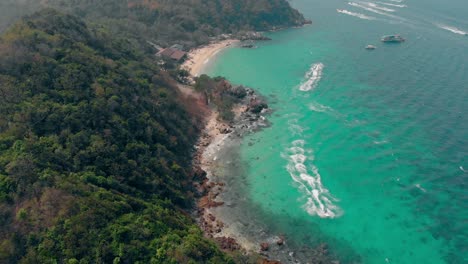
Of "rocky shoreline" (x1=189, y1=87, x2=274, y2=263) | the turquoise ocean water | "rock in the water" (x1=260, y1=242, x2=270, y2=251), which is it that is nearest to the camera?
"rock in the water" (x1=260, y1=242, x2=270, y2=251)

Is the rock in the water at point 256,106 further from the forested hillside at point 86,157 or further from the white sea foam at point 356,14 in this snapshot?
the white sea foam at point 356,14

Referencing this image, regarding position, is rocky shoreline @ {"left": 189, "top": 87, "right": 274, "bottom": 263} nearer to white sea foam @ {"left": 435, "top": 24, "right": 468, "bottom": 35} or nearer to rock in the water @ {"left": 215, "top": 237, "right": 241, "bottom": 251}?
rock in the water @ {"left": 215, "top": 237, "right": 241, "bottom": 251}

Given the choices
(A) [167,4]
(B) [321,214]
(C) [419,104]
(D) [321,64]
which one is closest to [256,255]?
(B) [321,214]

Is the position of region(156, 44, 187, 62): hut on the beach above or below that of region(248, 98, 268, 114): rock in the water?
above

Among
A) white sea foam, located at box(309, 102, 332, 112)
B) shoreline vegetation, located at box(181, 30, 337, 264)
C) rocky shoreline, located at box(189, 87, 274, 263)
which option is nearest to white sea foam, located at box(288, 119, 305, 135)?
shoreline vegetation, located at box(181, 30, 337, 264)

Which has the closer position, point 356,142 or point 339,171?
point 339,171

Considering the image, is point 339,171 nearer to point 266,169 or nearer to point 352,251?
point 266,169
